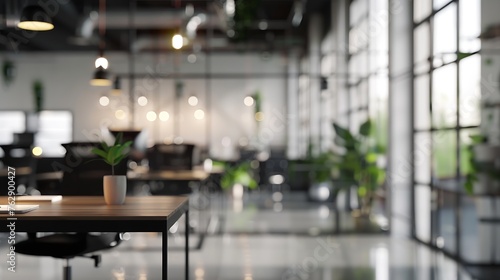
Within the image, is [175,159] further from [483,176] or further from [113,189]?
[113,189]

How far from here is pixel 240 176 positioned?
1166 cm

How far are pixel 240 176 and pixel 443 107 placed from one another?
6210mm

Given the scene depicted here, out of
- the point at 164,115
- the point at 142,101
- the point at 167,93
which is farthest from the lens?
the point at 164,115

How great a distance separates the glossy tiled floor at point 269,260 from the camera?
4915mm

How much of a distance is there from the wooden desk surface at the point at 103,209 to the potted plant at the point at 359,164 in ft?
15.9

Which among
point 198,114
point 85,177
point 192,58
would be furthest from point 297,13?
point 85,177

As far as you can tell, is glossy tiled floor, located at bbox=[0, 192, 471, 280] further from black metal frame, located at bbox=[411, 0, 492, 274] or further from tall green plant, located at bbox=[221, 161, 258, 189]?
tall green plant, located at bbox=[221, 161, 258, 189]

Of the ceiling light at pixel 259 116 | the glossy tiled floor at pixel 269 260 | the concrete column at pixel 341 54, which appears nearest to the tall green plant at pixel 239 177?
the ceiling light at pixel 259 116

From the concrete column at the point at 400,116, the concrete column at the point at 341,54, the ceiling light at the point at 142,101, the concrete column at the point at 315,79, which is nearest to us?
the concrete column at the point at 400,116

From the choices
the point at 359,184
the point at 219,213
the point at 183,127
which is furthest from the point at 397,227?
the point at 183,127

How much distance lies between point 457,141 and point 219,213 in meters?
4.85

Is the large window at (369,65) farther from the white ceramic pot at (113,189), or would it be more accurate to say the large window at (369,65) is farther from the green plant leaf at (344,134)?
the white ceramic pot at (113,189)

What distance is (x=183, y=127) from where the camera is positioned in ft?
44.5

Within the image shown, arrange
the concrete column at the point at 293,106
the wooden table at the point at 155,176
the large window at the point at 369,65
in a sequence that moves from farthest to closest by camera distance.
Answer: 1. the concrete column at the point at 293,106
2. the large window at the point at 369,65
3. the wooden table at the point at 155,176
